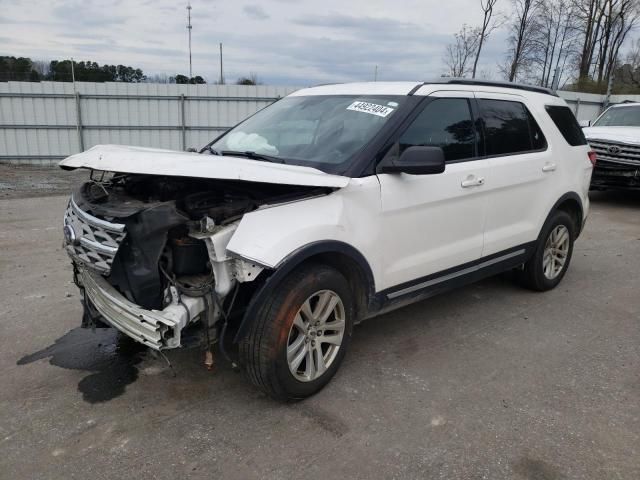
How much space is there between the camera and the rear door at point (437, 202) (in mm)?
3471

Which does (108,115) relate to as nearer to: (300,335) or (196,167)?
(196,167)

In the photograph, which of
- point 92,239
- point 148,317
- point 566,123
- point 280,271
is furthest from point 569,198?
point 92,239

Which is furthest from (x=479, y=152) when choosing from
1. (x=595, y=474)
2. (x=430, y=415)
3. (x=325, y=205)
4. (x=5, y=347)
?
(x=5, y=347)

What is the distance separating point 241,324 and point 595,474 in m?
1.93

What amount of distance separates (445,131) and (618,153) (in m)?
7.58

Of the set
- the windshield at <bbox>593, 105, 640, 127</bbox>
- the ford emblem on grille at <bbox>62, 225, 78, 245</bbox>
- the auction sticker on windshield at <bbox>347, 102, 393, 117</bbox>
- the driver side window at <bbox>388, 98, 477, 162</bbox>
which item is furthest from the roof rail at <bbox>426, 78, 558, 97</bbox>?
the windshield at <bbox>593, 105, 640, 127</bbox>

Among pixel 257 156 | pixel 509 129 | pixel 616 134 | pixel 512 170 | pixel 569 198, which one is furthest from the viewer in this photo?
pixel 616 134

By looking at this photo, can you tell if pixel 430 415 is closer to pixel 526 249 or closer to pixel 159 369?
pixel 159 369

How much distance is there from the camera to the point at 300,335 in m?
3.11

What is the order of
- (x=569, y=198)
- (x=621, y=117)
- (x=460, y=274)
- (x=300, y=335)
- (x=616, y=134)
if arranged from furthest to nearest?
(x=621, y=117)
(x=616, y=134)
(x=569, y=198)
(x=460, y=274)
(x=300, y=335)

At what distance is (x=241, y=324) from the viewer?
9.33ft

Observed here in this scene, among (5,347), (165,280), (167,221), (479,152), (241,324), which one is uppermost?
(479,152)

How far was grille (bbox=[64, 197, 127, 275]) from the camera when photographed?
270 centimetres

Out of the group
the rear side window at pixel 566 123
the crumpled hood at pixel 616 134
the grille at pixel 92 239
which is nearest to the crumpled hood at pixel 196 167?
the grille at pixel 92 239
